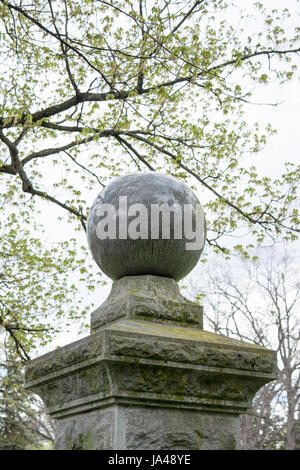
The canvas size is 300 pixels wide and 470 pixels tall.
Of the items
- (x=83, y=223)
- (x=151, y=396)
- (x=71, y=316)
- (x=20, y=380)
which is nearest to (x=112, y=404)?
(x=151, y=396)

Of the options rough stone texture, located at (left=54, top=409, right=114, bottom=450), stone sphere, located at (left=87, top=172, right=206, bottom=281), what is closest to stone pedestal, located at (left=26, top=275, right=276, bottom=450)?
rough stone texture, located at (left=54, top=409, right=114, bottom=450)

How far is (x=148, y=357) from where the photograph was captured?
8.87ft

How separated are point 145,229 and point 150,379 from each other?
89 cm

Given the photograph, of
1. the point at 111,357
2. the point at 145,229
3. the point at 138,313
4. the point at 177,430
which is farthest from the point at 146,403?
the point at 145,229

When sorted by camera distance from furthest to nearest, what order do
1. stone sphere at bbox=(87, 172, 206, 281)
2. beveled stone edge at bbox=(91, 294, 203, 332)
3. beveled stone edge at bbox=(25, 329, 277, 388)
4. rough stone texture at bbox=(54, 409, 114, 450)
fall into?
stone sphere at bbox=(87, 172, 206, 281) → beveled stone edge at bbox=(91, 294, 203, 332) → rough stone texture at bbox=(54, 409, 114, 450) → beveled stone edge at bbox=(25, 329, 277, 388)

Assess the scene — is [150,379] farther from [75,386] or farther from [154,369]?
[75,386]

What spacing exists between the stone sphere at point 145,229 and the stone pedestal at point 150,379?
0.59 ft

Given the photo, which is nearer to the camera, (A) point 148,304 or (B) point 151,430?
(B) point 151,430

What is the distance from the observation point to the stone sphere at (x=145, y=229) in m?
3.21

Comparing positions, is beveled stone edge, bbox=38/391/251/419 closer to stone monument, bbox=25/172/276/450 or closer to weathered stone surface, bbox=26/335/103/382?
stone monument, bbox=25/172/276/450

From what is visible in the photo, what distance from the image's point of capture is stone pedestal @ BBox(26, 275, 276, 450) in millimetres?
2711

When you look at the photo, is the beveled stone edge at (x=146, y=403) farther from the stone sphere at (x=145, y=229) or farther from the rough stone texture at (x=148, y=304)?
the stone sphere at (x=145, y=229)

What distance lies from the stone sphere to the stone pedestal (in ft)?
0.59
